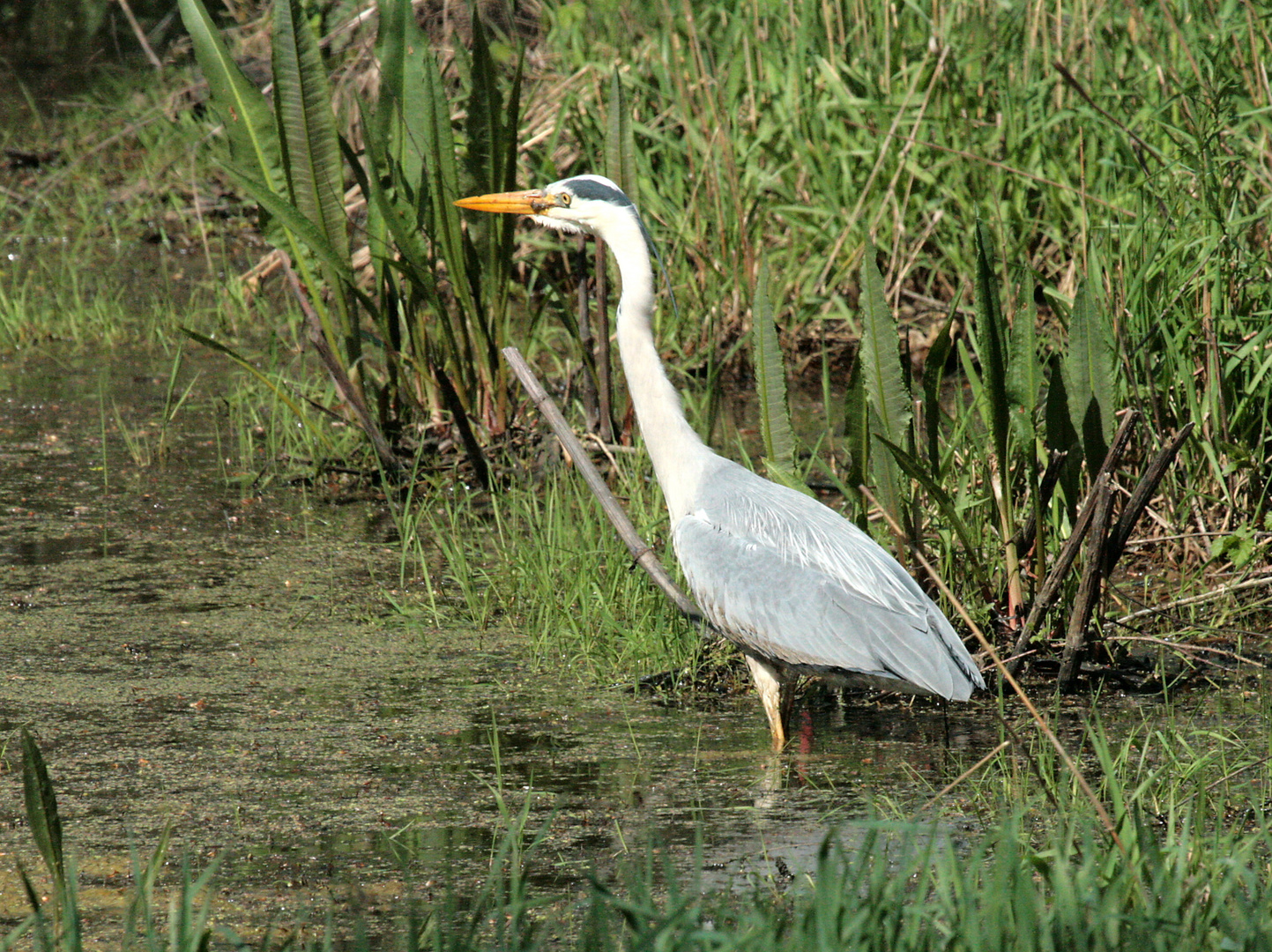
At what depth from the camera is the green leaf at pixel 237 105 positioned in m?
4.84

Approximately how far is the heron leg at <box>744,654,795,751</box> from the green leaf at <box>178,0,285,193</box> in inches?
94.9

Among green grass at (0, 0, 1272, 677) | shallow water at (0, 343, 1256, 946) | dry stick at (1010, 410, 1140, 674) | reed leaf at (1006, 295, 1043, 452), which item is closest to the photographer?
shallow water at (0, 343, 1256, 946)

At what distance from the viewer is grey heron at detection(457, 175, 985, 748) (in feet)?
11.1

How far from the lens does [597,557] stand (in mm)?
4332

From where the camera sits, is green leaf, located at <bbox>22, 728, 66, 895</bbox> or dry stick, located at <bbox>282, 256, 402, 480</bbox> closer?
green leaf, located at <bbox>22, 728, 66, 895</bbox>

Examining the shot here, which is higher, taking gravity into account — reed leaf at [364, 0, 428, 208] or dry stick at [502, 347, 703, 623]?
reed leaf at [364, 0, 428, 208]

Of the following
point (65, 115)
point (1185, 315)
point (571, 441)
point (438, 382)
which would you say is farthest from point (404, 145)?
Result: point (65, 115)

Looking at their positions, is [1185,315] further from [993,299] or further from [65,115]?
[65,115]

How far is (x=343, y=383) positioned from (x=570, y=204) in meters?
1.23

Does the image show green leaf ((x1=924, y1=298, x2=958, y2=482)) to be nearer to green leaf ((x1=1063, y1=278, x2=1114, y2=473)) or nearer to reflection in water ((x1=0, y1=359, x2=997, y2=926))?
green leaf ((x1=1063, y1=278, x2=1114, y2=473))

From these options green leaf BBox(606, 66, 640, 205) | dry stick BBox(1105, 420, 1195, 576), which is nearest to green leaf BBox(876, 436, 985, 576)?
dry stick BBox(1105, 420, 1195, 576)

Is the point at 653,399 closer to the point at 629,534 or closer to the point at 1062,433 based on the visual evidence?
the point at 629,534

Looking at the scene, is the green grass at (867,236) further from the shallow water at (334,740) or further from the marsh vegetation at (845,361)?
the shallow water at (334,740)

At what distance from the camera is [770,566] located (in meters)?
3.60
